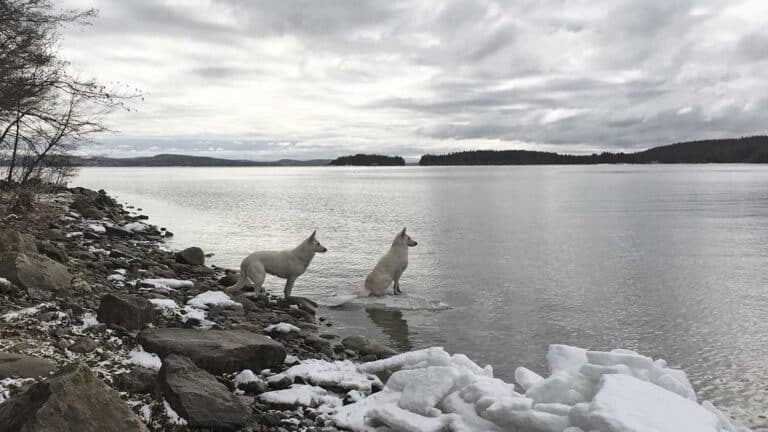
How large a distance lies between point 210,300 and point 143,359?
14.8ft

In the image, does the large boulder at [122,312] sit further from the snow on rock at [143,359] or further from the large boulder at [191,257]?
the large boulder at [191,257]

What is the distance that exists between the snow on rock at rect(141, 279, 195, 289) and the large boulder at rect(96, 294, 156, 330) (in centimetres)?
426

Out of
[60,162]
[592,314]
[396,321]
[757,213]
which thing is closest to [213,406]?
[396,321]

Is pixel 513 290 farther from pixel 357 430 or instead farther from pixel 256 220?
pixel 256 220

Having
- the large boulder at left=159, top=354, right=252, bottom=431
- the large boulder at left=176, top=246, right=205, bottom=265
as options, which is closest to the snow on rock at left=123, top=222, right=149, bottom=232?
the large boulder at left=176, top=246, right=205, bottom=265

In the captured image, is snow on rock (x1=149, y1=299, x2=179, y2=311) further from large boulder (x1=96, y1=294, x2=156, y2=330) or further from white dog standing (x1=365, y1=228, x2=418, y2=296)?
white dog standing (x1=365, y1=228, x2=418, y2=296)

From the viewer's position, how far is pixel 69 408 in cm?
454

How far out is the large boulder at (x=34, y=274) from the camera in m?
8.84

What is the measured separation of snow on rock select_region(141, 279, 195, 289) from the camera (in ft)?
42.0

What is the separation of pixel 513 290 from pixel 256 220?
2216cm

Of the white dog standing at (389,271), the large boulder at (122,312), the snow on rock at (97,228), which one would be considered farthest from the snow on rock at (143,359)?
the snow on rock at (97,228)

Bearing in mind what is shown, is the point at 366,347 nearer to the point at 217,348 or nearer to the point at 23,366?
the point at 217,348

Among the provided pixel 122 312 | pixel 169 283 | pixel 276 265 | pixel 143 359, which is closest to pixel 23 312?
pixel 122 312

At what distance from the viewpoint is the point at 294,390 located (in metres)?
7.34
